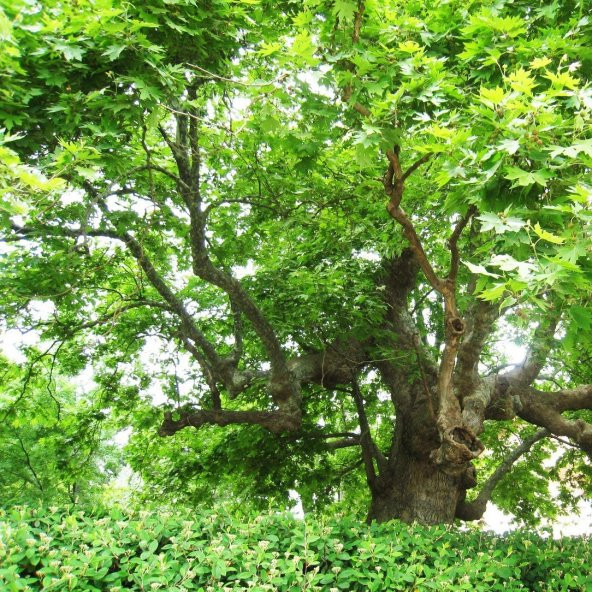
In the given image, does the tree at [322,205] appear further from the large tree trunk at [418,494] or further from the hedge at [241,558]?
the hedge at [241,558]

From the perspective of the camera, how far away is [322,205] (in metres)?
6.24

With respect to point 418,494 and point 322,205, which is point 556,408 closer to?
point 418,494

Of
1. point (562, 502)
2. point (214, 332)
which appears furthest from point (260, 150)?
point (562, 502)

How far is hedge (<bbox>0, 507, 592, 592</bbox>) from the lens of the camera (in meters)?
3.08

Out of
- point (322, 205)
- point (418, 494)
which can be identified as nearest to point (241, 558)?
point (322, 205)

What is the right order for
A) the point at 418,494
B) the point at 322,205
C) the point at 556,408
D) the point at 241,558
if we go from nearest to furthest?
1. the point at 241,558
2. the point at 322,205
3. the point at 418,494
4. the point at 556,408

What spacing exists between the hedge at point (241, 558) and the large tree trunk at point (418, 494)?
2780 mm

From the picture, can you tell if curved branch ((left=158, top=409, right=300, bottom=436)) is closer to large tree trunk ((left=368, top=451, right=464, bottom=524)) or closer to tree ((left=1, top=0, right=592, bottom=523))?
tree ((left=1, top=0, right=592, bottom=523))

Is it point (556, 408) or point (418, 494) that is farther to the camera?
point (556, 408)

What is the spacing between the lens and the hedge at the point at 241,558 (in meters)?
3.08

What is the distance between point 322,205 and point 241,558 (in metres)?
4.00

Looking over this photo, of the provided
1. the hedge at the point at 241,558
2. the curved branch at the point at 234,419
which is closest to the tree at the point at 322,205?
the curved branch at the point at 234,419

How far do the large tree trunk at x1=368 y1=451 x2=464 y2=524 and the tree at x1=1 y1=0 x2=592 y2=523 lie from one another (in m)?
0.03

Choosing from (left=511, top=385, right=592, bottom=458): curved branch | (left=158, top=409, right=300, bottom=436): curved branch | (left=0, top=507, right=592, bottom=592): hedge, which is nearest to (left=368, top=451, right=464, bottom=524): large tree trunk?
(left=511, top=385, right=592, bottom=458): curved branch
